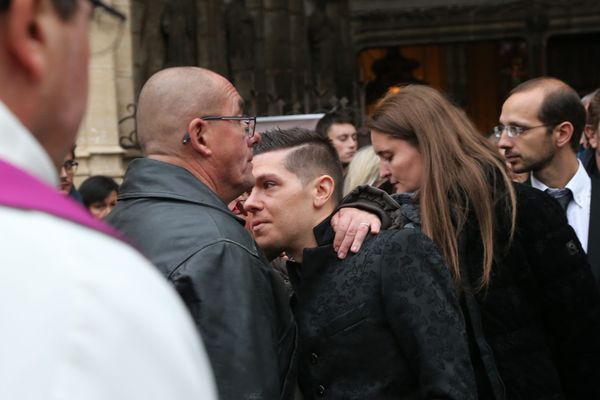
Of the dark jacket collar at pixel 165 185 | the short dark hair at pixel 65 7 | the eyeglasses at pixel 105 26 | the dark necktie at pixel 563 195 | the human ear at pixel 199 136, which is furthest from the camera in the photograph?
the dark necktie at pixel 563 195

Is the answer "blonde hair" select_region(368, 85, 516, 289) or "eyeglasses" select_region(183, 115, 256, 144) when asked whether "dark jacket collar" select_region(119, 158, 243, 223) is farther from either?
"blonde hair" select_region(368, 85, 516, 289)

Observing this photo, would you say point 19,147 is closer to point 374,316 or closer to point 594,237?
point 374,316

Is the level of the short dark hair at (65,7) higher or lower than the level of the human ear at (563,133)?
higher

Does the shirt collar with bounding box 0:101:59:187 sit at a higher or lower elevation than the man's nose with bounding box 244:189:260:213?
higher

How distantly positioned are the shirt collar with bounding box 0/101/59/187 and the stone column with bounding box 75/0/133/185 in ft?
28.6

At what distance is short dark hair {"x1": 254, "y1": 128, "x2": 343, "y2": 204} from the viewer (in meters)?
3.08

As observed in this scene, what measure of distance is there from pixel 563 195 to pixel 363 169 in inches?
59.9

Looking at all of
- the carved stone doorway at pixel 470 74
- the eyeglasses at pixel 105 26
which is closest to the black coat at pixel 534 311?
the eyeglasses at pixel 105 26

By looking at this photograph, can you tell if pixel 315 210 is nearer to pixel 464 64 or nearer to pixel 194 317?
pixel 194 317

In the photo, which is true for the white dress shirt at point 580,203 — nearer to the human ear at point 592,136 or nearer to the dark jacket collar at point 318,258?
the human ear at point 592,136

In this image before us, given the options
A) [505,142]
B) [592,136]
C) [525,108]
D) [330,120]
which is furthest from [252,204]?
[330,120]

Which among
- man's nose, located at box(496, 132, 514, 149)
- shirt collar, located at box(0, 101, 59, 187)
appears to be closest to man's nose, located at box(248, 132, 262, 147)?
man's nose, located at box(496, 132, 514, 149)

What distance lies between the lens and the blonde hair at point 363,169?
581 centimetres

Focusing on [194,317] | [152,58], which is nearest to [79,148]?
[152,58]
